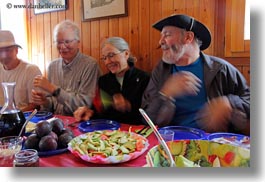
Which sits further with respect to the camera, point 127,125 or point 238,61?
point 127,125

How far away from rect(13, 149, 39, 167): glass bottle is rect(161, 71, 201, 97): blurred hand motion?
0.41 metres

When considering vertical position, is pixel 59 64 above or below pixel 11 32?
below

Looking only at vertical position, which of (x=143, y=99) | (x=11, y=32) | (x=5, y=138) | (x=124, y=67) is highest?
(x=11, y=32)

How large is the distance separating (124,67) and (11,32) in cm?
38

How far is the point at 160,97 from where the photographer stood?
2.68ft

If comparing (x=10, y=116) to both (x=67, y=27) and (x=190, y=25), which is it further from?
(x=190, y=25)

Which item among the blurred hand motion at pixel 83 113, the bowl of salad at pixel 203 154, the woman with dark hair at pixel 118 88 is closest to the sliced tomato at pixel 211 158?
the bowl of salad at pixel 203 154

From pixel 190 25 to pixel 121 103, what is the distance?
321 mm

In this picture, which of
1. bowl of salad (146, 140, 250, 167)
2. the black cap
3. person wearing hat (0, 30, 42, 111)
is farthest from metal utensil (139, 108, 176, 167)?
person wearing hat (0, 30, 42, 111)

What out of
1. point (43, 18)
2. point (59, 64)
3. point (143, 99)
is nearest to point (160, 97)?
point (143, 99)

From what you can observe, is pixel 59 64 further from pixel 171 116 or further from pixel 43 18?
pixel 171 116

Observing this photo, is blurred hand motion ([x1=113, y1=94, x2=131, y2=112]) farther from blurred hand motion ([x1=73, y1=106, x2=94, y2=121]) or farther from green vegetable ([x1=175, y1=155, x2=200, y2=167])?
green vegetable ([x1=175, y1=155, x2=200, y2=167])

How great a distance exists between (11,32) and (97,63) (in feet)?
0.96

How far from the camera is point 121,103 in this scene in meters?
0.84
